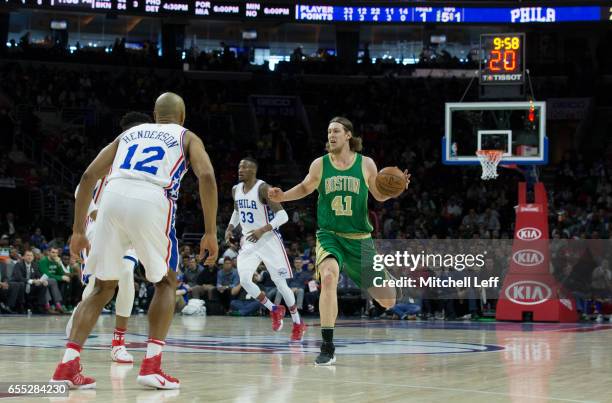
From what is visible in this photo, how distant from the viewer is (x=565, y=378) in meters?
7.23

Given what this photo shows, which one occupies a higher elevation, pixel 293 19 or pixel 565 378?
pixel 293 19

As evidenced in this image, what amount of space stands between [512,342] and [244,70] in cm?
2404

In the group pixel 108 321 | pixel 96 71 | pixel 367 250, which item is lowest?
pixel 108 321

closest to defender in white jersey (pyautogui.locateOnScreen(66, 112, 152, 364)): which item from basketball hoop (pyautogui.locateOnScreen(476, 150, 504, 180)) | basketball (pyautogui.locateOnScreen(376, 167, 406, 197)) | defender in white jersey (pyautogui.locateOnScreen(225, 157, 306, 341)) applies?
basketball (pyautogui.locateOnScreen(376, 167, 406, 197))

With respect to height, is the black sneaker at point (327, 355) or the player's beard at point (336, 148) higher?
the player's beard at point (336, 148)

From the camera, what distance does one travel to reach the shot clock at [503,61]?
18344mm

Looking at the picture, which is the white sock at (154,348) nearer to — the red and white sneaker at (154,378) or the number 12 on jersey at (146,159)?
the red and white sneaker at (154,378)

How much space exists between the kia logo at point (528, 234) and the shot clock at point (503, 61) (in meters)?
3.01

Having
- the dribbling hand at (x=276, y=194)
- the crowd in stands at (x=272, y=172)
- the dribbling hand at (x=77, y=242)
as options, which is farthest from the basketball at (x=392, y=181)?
the crowd in stands at (x=272, y=172)

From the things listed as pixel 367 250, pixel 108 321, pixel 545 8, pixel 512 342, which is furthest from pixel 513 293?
pixel 545 8

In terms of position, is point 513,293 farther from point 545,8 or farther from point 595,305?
point 545,8

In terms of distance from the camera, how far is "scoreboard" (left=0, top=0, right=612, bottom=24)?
28094mm

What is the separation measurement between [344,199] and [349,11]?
866 inches

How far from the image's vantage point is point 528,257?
664 inches
